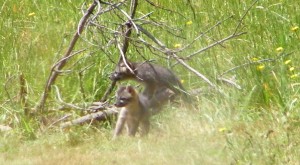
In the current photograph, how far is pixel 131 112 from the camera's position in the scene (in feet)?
27.0

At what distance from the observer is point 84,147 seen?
24.1 ft

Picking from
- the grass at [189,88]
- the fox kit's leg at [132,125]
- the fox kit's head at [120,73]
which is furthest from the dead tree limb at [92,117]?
the fox kit's head at [120,73]

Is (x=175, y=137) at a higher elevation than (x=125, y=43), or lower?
lower

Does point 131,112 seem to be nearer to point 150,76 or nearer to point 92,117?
point 92,117

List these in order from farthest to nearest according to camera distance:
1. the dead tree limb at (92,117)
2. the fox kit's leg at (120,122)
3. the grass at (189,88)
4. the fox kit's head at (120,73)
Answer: the fox kit's head at (120,73) → the dead tree limb at (92,117) → the fox kit's leg at (120,122) → the grass at (189,88)

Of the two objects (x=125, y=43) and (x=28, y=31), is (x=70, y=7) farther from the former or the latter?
(x=125, y=43)

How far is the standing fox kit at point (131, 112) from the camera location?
8.12 metres

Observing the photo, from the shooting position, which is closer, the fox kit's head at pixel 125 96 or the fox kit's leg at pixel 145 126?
the fox kit's leg at pixel 145 126

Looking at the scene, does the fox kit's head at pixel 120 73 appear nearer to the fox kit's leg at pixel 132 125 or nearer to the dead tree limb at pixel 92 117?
the dead tree limb at pixel 92 117

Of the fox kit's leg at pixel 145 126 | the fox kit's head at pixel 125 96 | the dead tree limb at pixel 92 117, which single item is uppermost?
the fox kit's head at pixel 125 96

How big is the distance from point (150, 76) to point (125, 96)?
0.76 metres

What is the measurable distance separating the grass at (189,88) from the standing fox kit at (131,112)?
11 cm

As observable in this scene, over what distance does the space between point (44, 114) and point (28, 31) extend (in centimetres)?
263

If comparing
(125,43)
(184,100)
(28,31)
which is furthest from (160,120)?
(28,31)
